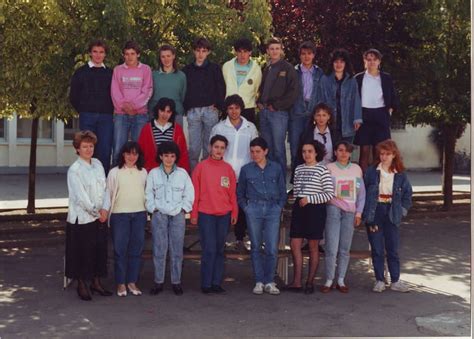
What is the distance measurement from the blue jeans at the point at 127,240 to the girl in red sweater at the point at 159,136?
73cm

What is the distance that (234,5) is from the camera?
1385 cm

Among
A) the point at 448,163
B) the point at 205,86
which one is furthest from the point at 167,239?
the point at 448,163

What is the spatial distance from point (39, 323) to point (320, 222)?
311 centimetres

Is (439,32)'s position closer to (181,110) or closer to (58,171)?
(181,110)

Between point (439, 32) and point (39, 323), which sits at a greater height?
point (439, 32)

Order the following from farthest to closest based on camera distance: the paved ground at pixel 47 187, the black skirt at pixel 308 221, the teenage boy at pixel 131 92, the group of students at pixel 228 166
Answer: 1. the paved ground at pixel 47 187
2. the teenage boy at pixel 131 92
3. the black skirt at pixel 308 221
4. the group of students at pixel 228 166

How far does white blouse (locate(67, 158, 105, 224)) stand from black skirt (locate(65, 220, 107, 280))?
94 mm

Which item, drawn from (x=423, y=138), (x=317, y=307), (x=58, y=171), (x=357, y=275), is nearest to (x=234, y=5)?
(x=357, y=275)

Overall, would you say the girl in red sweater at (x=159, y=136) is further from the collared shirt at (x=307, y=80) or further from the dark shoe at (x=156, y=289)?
the collared shirt at (x=307, y=80)

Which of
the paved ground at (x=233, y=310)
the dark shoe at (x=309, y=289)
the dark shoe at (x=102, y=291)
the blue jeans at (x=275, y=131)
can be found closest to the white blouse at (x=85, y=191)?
the dark shoe at (x=102, y=291)

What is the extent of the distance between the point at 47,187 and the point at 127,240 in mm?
16043

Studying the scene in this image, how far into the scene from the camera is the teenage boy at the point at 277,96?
8.91 metres

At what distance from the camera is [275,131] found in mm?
9062

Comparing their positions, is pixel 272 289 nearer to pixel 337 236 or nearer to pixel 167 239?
pixel 337 236
